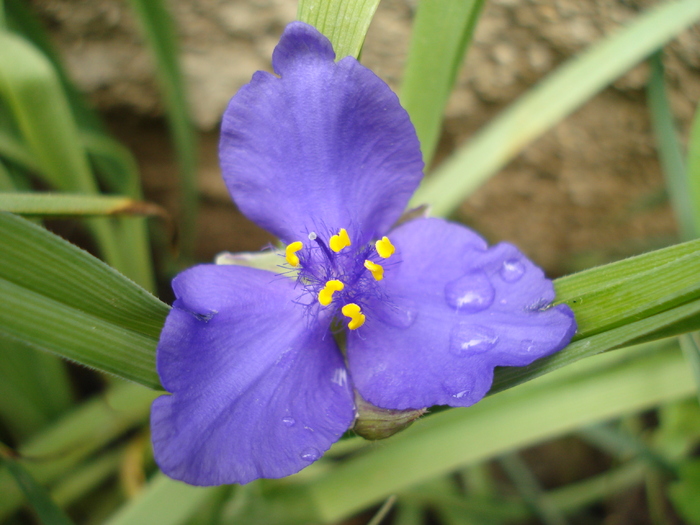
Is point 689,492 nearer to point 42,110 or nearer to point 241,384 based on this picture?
point 241,384

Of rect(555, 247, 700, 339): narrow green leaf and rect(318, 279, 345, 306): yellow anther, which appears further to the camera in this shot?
rect(318, 279, 345, 306): yellow anther

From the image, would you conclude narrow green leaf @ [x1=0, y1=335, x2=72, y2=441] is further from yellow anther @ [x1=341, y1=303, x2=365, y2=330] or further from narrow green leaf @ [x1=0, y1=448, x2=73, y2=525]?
yellow anther @ [x1=341, y1=303, x2=365, y2=330]

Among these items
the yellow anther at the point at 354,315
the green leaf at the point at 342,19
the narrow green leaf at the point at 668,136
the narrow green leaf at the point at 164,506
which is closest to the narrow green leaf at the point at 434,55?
the green leaf at the point at 342,19

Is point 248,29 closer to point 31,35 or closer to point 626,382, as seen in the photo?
point 31,35

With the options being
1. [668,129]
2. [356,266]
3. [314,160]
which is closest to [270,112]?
[314,160]

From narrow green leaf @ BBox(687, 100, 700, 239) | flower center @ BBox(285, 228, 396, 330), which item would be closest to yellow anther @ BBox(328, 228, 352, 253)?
flower center @ BBox(285, 228, 396, 330)

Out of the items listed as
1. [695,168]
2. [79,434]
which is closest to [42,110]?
[79,434]
